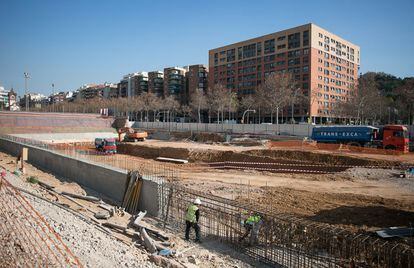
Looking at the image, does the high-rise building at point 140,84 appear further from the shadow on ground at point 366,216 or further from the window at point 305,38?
the shadow on ground at point 366,216

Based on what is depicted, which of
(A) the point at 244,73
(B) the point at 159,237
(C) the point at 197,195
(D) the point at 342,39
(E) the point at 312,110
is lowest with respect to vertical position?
(B) the point at 159,237

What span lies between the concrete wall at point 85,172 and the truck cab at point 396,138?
2693cm

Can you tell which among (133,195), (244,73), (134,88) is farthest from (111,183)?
(134,88)

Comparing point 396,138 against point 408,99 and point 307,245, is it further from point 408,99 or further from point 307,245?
point 307,245

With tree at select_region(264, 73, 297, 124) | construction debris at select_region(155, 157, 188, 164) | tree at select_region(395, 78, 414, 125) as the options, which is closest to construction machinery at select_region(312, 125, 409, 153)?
construction debris at select_region(155, 157, 188, 164)

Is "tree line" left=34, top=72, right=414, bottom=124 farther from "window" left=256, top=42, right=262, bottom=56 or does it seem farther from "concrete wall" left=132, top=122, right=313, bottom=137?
"window" left=256, top=42, right=262, bottom=56

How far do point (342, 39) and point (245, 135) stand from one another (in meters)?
51.0

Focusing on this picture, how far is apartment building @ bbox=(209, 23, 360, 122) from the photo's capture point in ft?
237

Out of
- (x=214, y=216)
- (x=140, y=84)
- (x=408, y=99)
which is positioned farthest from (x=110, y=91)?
(x=214, y=216)

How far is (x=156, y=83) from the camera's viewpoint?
5005 inches

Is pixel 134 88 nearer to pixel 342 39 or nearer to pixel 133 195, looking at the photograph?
pixel 342 39

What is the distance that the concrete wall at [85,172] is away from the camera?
1669 centimetres

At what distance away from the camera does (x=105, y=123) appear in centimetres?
7525

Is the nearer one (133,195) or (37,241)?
(37,241)
